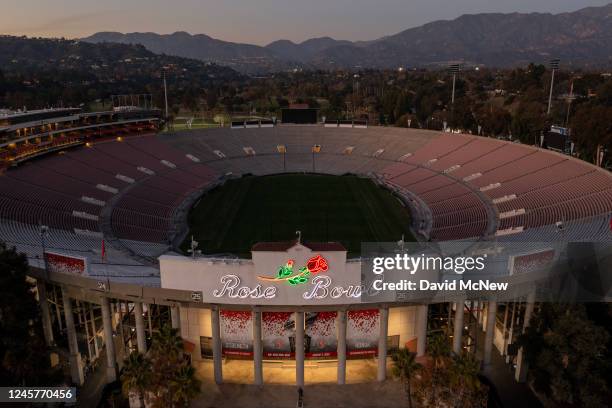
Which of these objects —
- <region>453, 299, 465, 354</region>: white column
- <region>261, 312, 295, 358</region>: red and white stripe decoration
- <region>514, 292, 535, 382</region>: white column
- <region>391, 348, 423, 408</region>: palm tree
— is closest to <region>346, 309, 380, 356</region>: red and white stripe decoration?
<region>261, 312, 295, 358</region>: red and white stripe decoration

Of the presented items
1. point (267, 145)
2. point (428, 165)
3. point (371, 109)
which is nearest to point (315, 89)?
point (371, 109)

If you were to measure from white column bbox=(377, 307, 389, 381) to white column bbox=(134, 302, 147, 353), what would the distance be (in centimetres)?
1211

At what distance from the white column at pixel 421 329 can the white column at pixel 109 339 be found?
1571cm

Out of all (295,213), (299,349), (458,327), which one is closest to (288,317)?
(299,349)

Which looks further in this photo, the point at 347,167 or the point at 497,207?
the point at 347,167

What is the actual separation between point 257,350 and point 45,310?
11.7 m

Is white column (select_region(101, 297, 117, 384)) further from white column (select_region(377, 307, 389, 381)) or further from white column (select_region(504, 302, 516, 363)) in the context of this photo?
white column (select_region(504, 302, 516, 363))

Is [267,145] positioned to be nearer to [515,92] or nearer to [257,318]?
[257,318]

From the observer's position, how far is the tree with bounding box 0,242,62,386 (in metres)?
20.9

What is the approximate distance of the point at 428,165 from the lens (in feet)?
209

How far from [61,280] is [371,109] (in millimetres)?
113356

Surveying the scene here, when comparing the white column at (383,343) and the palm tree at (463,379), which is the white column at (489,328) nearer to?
the palm tree at (463,379)

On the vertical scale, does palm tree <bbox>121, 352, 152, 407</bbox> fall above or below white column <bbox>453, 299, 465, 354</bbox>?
above

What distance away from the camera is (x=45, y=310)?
2547 cm
